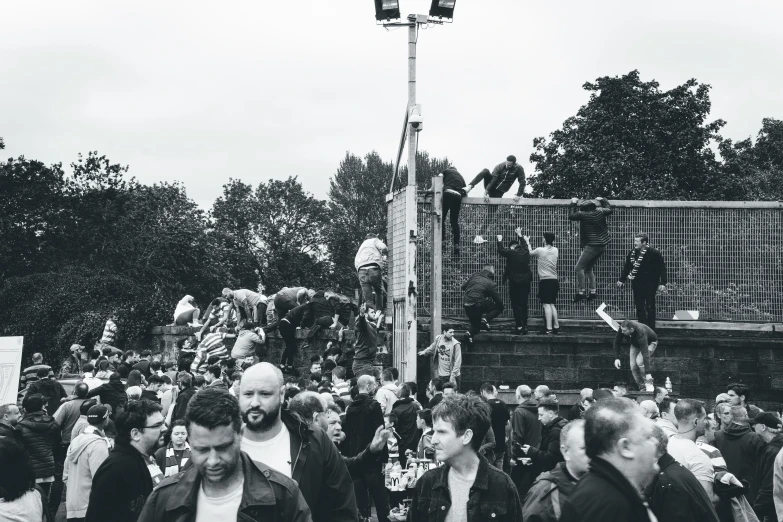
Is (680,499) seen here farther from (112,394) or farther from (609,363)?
(609,363)

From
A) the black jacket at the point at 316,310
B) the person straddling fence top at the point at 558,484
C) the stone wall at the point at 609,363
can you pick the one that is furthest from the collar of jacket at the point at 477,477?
the black jacket at the point at 316,310

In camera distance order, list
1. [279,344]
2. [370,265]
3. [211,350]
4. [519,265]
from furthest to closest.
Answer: [279,344] → [211,350] → [370,265] → [519,265]

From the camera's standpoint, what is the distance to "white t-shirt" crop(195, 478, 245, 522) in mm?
3318

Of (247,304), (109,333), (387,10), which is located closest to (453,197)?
(387,10)

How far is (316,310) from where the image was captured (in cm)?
1762

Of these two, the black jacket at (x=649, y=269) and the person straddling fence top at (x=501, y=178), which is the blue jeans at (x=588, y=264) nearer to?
the black jacket at (x=649, y=269)

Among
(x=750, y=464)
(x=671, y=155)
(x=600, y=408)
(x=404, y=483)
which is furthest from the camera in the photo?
(x=671, y=155)

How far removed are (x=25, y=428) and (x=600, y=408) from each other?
292 inches

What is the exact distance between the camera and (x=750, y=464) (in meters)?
8.18

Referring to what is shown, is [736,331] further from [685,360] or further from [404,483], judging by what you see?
[404,483]

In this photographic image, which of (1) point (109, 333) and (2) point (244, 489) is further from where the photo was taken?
(1) point (109, 333)

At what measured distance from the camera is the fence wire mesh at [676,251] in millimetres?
16375

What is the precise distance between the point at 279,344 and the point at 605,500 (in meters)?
16.0

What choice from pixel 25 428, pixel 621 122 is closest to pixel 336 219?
pixel 621 122
